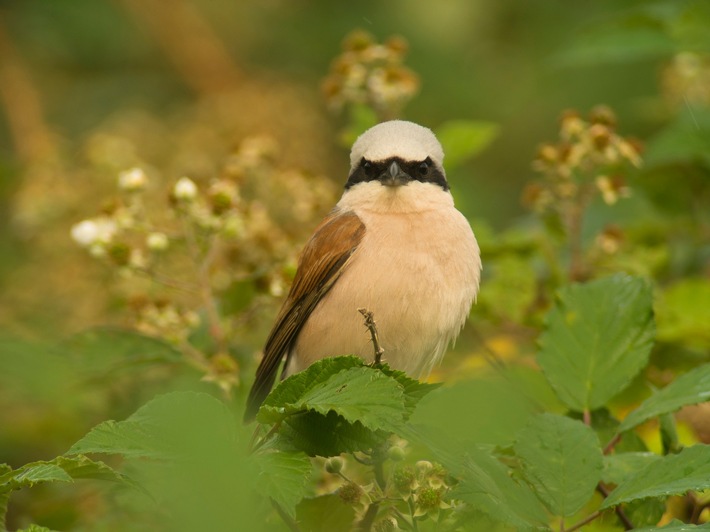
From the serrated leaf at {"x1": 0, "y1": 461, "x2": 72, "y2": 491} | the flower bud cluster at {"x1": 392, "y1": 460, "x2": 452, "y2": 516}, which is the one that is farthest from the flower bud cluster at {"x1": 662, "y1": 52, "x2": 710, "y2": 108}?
the serrated leaf at {"x1": 0, "y1": 461, "x2": 72, "y2": 491}

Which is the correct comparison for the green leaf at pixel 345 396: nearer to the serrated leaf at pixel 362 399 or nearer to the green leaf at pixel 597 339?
the serrated leaf at pixel 362 399

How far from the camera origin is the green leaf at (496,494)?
190cm

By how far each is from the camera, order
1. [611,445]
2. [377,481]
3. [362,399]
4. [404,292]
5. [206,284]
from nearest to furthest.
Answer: [362,399]
[377,481]
[611,445]
[404,292]
[206,284]

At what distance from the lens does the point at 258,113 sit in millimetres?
6012

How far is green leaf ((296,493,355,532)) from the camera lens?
2.20 meters

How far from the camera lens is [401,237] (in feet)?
10.2

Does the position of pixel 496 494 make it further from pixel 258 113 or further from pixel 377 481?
pixel 258 113

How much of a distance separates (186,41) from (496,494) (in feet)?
18.7

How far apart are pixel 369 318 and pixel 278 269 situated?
1.14 m

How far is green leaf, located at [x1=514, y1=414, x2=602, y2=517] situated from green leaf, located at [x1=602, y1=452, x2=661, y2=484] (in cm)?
13

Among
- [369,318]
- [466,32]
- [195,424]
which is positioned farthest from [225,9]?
[195,424]

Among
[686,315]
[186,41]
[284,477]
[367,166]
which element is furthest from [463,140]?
[186,41]

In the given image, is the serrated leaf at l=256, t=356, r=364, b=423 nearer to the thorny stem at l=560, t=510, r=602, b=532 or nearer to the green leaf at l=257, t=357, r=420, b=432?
the green leaf at l=257, t=357, r=420, b=432

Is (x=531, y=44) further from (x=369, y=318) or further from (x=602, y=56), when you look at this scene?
(x=369, y=318)
